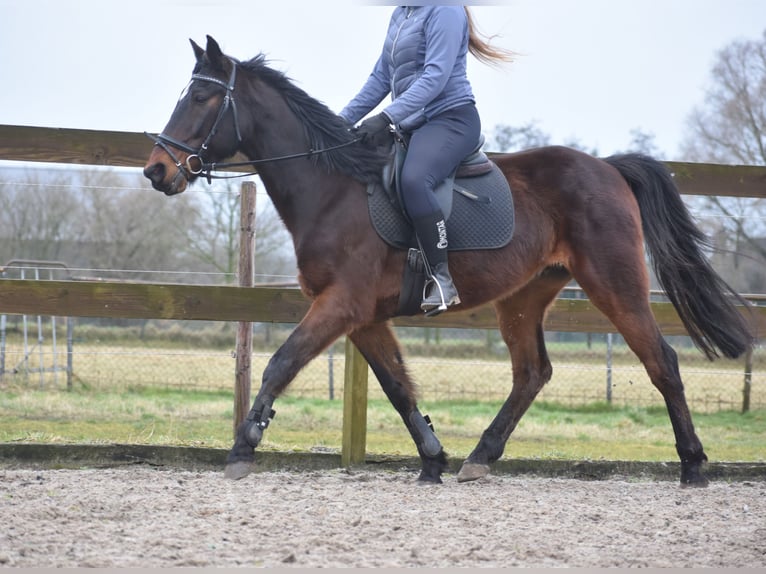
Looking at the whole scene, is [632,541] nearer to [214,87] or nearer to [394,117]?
[394,117]

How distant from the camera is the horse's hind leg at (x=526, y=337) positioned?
562 centimetres

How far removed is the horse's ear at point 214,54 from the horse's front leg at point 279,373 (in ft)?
4.98

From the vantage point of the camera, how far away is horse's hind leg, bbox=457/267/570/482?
221 inches

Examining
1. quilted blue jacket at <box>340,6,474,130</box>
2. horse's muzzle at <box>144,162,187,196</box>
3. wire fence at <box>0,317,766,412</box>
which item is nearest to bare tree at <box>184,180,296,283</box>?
wire fence at <box>0,317,766,412</box>

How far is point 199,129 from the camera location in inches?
186

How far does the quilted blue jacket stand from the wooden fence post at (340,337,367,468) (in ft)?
5.26

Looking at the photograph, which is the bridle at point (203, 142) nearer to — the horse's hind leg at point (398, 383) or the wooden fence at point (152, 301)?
the wooden fence at point (152, 301)

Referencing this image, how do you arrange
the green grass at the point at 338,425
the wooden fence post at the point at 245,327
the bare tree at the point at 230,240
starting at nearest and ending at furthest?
the wooden fence post at the point at 245,327 < the green grass at the point at 338,425 < the bare tree at the point at 230,240

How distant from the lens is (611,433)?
9.05 meters

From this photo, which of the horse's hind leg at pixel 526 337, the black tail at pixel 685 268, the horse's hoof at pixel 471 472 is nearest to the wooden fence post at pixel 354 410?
the horse's hoof at pixel 471 472

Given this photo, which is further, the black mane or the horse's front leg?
the black mane

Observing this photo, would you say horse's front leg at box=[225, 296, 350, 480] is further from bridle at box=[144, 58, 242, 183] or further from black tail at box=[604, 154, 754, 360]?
black tail at box=[604, 154, 754, 360]

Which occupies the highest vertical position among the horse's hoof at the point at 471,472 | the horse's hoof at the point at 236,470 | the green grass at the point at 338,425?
the horse's hoof at the point at 236,470

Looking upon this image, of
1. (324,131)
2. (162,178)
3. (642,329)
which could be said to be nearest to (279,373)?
(162,178)
